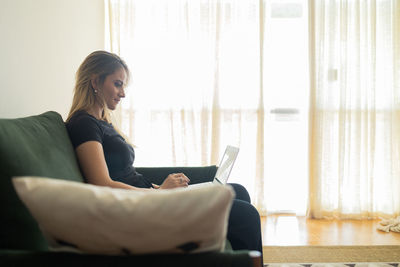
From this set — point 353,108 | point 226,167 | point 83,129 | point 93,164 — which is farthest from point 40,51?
point 353,108

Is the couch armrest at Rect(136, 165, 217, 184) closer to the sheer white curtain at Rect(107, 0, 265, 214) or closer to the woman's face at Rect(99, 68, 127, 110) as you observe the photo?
the woman's face at Rect(99, 68, 127, 110)

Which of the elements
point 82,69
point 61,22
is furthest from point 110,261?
point 61,22

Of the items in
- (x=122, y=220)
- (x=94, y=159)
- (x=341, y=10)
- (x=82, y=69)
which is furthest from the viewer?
(x=341, y=10)

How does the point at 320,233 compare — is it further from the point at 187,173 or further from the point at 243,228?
the point at 243,228

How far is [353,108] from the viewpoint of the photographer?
338cm

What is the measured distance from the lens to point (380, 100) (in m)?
3.42

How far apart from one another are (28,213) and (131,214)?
40 cm

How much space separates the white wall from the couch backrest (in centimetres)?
40

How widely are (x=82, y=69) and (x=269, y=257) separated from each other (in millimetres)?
1684

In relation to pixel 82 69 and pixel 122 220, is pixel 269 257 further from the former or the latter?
pixel 122 220

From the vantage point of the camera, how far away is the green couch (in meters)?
0.81

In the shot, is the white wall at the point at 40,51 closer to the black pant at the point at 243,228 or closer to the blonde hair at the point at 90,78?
the blonde hair at the point at 90,78

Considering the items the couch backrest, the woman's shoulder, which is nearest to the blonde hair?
the woman's shoulder

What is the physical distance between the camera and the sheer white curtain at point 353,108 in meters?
3.34
